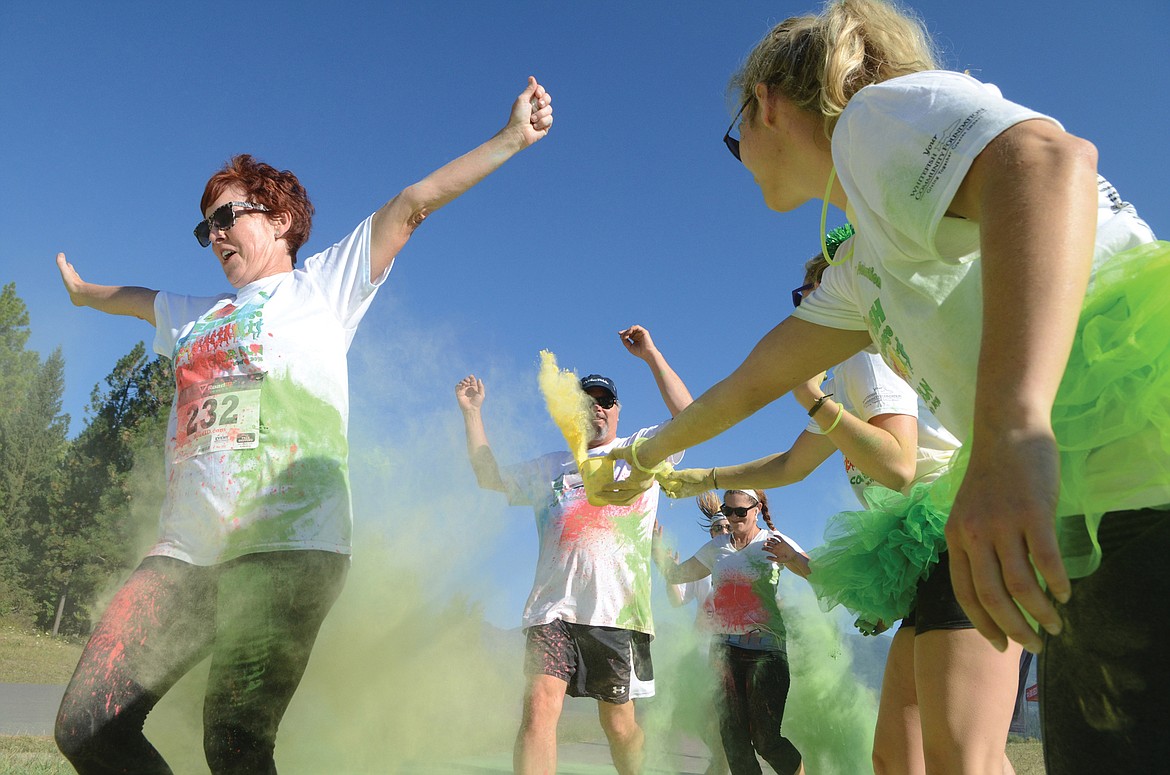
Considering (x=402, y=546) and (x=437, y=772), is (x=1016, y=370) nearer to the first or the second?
(x=402, y=546)

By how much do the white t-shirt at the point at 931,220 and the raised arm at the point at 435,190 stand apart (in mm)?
1594

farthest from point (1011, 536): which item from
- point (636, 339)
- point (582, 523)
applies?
point (582, 523)

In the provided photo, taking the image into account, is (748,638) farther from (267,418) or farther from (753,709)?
(267,418)

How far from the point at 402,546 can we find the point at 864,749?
335 cm

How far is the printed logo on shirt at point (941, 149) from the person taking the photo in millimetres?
1077

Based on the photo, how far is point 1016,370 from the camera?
0.89 metres

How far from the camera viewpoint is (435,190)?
2.76 metres

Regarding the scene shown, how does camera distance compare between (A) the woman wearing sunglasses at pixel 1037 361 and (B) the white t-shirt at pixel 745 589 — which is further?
(B) the white t-shirt at pixel 745 589

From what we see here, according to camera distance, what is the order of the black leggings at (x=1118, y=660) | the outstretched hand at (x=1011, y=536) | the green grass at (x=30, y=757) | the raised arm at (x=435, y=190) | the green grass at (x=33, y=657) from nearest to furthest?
the outstretched hand at (x=1011, y=536) < the black leggings at (x=1118, y=660) < the raised arm at (x=435, y=190) < the green grass at (x=30, y=757) < the green grass at (x=33, y=657)

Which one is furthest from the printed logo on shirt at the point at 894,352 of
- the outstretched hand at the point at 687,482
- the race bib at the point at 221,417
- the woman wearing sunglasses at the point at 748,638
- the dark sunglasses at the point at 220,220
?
the woman wearing sunglasses at the point at 748,638

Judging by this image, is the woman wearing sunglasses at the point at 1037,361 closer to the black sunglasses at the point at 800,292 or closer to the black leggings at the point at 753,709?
the black sunglasses at the point at 800,292

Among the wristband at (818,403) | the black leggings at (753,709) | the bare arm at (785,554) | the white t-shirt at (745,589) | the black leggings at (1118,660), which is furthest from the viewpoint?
the white t-shirt at (745,589)

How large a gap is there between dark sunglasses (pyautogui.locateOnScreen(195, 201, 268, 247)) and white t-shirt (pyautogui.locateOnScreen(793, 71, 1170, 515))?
2191mm

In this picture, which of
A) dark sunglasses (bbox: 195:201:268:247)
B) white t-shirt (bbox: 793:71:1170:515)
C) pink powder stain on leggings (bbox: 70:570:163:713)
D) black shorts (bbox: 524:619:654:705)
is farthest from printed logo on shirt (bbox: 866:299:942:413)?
black shorts (bbox: 524:619:654:705)
